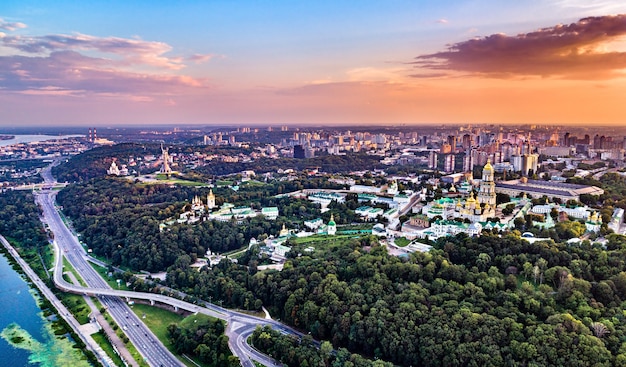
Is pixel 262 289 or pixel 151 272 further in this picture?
pixel 151 272

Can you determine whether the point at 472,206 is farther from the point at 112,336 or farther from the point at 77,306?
the point at 77,306

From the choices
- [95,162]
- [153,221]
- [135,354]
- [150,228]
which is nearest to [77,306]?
[135,354]

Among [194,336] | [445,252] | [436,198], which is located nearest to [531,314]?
[445,252]

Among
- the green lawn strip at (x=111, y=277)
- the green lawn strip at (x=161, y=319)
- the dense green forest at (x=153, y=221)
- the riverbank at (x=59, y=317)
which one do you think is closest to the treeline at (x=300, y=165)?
the dense green forest at (x=153, y=221)

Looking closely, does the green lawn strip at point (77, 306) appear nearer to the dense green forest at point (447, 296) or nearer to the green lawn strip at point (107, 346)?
the green lawn strip at point (107, 346)

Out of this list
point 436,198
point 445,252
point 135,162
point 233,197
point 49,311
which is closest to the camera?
point 445,252

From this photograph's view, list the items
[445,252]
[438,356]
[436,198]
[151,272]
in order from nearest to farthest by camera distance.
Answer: [438,356]
[445,252]
[151,272]
[436,198]

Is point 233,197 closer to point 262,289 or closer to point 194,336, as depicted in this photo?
point 262,289

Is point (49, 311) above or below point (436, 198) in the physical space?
below

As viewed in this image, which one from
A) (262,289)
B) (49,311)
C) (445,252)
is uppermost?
(445,252)
